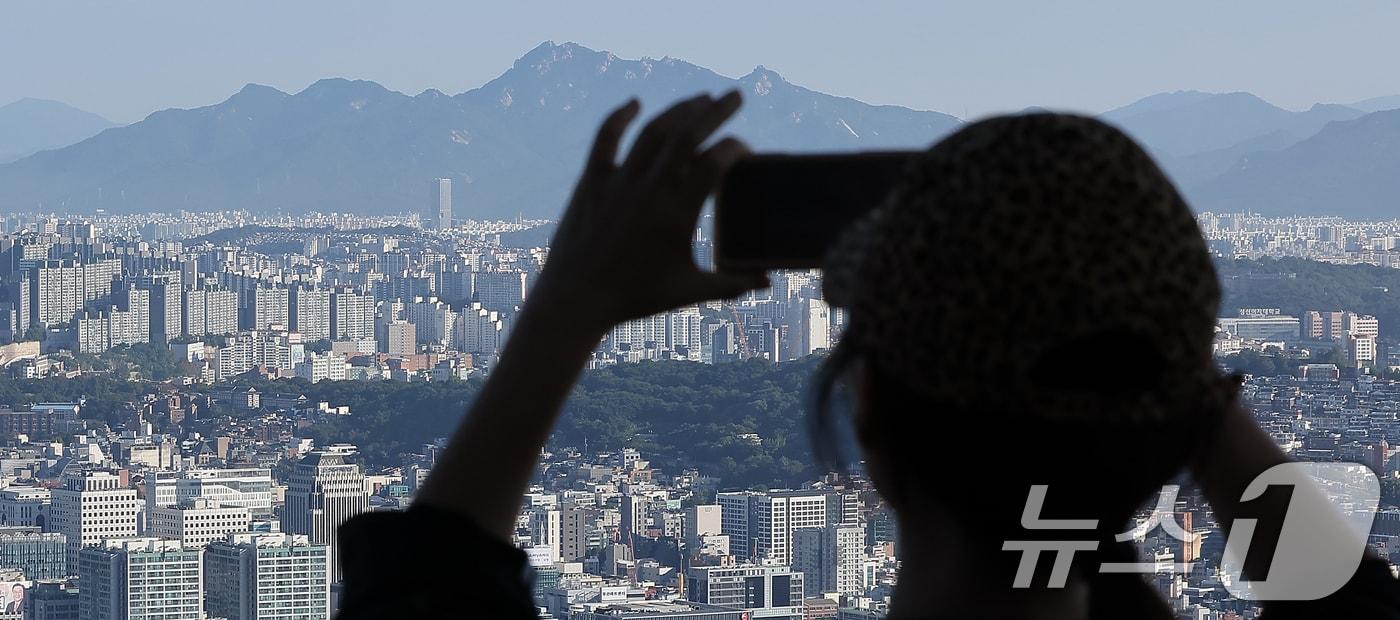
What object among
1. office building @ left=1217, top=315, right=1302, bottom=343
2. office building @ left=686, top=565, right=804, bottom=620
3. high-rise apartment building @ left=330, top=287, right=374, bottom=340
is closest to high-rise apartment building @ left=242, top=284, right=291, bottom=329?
high-rise apartment building @ left=330, top=287, right=374, bottom=340

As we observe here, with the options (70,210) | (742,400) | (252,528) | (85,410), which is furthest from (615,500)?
(70,210)

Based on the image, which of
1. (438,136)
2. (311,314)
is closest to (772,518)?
(311,314)

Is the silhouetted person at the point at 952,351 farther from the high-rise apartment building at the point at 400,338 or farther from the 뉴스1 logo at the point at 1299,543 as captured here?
the high-rise apartment building at the point at 400,338

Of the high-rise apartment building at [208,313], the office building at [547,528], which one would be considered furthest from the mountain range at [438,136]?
the office building at [547,528]

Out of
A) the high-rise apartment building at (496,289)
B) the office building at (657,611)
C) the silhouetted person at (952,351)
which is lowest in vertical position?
the office building at (657,611)

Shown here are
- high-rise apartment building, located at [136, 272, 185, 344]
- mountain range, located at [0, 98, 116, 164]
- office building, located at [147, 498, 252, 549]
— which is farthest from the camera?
mountain range, located at [0, 98, 116, 164]

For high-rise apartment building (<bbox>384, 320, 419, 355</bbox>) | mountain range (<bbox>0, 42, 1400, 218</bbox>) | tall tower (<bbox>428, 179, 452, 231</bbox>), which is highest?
mountain range (<bbox>0, 42, 1400, 218</bbox>)

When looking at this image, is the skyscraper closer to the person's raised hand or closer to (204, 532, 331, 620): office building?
(204, 532, 331, 620): office building

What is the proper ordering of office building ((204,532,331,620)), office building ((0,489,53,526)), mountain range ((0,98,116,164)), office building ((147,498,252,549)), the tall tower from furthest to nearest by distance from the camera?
1. mountain range ((0,98,116,164))
2. the tall tower
3. office building ((0,489,53,526))
4. office building ((147,498,252,549))
5. office building ((204,532,331,620))
